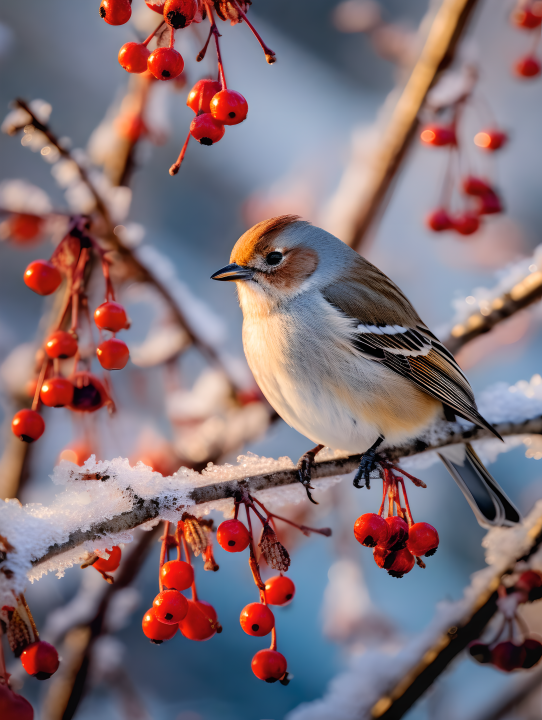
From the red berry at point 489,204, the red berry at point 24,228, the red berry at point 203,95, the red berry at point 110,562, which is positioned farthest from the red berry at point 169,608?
the red berry at point 489,204

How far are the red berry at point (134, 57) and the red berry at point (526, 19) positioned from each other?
6.65 feet

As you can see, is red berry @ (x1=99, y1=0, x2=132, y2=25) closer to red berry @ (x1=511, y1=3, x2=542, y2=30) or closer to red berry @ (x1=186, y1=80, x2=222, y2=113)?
red berry @ (x1=186, y1=80, x2=222, y2=113)

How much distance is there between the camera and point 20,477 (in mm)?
2492

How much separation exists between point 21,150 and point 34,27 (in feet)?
4.37

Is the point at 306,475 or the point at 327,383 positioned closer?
the point at 306,475

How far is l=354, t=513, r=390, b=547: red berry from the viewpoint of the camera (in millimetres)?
1646

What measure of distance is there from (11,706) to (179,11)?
1.53 meters

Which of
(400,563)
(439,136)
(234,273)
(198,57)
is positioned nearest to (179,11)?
(198,57)

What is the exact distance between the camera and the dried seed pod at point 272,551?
1518 mm

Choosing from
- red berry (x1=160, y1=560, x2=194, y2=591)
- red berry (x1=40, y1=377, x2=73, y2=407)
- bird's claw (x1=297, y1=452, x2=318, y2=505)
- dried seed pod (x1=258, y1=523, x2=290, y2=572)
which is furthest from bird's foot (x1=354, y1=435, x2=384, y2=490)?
red berry (x1=40, y1=377, x2=73, y2=407)

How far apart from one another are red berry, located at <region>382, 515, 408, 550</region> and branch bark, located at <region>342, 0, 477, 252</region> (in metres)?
1.64

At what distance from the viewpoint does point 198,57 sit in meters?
1.40

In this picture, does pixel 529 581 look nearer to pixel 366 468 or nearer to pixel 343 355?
pixel 366 468

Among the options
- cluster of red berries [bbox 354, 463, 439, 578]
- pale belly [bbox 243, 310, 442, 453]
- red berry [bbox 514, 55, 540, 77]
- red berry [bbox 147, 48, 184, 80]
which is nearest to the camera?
red berry [bbox 147, 48, 184, 80]
